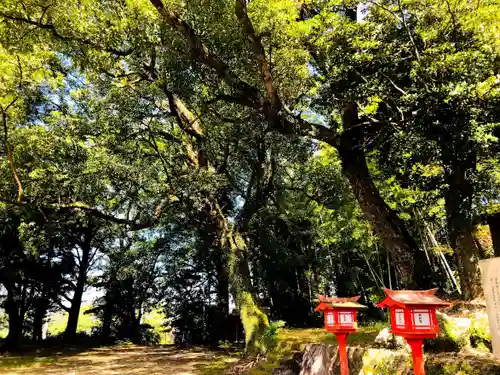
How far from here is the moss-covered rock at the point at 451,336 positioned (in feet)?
16.9

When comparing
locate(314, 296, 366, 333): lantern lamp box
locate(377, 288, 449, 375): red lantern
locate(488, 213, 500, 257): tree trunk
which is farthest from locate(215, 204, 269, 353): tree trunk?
locate(377, 288, 449, 375): red lantern

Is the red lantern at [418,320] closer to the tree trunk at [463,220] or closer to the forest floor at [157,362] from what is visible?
the forest floor at [157,362]

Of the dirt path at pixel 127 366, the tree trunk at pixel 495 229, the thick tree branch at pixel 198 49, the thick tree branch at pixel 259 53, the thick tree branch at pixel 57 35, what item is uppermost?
the thick tree branch at pixel 57 35

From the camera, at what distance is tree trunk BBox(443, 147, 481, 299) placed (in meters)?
6.98

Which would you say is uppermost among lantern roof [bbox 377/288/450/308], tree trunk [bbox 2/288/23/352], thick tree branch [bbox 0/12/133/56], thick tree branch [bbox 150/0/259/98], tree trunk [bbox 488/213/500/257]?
thick tree branch [bbox 0/12/133/56]

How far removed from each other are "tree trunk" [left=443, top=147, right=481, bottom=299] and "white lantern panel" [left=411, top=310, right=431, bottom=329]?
4303 millimetres

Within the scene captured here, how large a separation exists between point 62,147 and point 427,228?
33.6ft

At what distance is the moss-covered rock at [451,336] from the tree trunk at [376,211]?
0.87 metres

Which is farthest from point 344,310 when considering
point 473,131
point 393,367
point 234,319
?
point 234,319

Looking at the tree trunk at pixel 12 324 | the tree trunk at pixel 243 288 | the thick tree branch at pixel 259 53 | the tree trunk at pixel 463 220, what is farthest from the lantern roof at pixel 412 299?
the tree trunk at pixel 12 324

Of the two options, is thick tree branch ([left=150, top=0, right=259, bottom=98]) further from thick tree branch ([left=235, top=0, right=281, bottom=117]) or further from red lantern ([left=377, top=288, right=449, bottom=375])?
red lantern ([left=377, top=288, right=449, bottom=375])

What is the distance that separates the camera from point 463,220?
6.96 meters

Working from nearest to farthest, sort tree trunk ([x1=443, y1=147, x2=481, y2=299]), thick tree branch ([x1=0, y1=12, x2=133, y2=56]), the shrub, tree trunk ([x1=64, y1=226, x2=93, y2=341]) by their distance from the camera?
thick tree branch ([x1=0, y1=12, x2=133, y2=56]), tree trunk ([x1=443, y1=147, x2=481, y2=299]), the shrub, tree trunk ([x1=64, y1=226, x2=93, y2=341])

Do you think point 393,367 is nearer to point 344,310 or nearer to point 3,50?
point 344,310
